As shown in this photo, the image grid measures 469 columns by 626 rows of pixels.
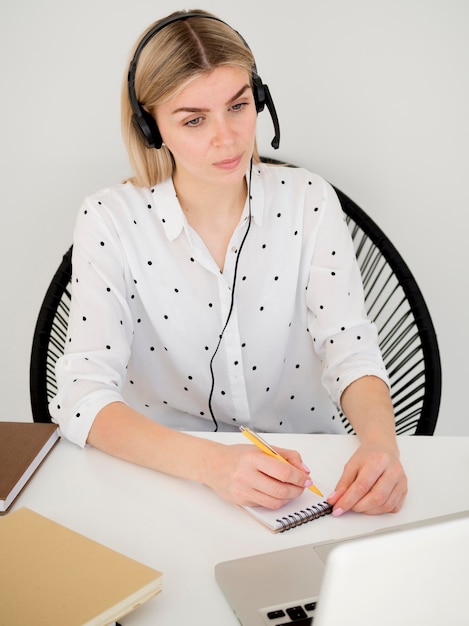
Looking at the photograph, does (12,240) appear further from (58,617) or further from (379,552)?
(379,552)

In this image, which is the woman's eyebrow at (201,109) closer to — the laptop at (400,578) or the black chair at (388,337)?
the black chair at (388,337)

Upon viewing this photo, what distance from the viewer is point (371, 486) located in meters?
0.94

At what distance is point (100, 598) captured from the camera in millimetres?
714

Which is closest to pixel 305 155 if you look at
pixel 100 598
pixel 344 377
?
pixel 344 377

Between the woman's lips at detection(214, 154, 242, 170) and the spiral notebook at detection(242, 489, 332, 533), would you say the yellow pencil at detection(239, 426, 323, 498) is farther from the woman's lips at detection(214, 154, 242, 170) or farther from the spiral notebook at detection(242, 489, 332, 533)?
the woman's lips at detection(214, 154, 242, 170)

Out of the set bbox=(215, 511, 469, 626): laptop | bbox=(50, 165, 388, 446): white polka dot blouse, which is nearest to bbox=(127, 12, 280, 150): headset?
bbox=(50, 165, 388, 446): white polka dot blouse

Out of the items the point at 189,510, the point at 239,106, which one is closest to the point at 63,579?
the point at 189,510

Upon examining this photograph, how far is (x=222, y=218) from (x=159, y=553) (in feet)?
2.45

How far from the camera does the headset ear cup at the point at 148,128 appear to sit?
125 centimetres

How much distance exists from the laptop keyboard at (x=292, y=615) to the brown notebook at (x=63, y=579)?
120mm

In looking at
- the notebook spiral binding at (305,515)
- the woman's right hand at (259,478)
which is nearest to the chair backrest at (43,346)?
the woman's right hand at (259,478)

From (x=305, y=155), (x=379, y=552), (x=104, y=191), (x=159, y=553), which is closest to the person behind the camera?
(x=379, y=552)

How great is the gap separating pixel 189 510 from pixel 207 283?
1.83 ft

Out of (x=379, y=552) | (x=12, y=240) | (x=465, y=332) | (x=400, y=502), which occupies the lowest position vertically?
(x=465, y=332)
